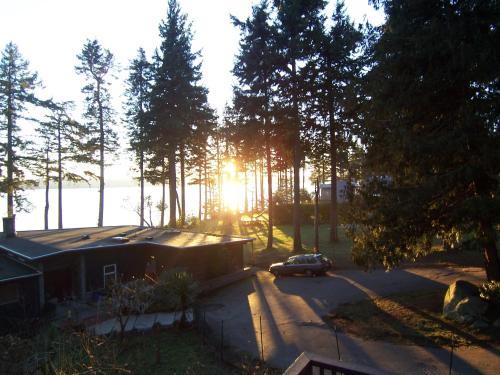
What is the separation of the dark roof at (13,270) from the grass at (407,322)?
47.3ft

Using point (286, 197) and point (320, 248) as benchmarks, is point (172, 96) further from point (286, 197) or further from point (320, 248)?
point (286, 197)

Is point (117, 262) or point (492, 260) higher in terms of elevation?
point (492, 260)

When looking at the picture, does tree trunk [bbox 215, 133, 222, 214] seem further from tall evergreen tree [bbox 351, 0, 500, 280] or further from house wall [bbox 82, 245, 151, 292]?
tall evergreen tree [bbox 351, 0, 500, 280]

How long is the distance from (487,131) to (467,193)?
3222mm

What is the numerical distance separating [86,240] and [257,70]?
1775cm

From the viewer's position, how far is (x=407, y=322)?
578 inches

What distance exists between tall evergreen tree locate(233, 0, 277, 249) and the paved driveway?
41.6 ft

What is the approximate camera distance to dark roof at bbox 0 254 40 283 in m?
17.0

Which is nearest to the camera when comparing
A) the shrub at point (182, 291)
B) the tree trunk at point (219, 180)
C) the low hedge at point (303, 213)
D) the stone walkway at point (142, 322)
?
the stone walkway at point (142, 322)

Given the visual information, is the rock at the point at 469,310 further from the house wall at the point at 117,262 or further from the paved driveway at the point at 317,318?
the house wall at the point at 117,262

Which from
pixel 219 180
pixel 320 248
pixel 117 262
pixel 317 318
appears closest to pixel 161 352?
pixel 317 318

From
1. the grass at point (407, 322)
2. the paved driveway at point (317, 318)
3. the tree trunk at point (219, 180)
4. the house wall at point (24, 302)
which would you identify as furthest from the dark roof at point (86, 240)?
the tree trunk at point (219, 180)

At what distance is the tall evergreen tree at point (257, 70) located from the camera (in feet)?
94.2

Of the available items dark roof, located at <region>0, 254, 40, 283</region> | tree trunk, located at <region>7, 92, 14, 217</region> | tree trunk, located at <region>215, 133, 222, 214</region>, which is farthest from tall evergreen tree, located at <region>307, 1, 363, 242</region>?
tree trunk, located at <region>215, 133, 222, 214</region>
